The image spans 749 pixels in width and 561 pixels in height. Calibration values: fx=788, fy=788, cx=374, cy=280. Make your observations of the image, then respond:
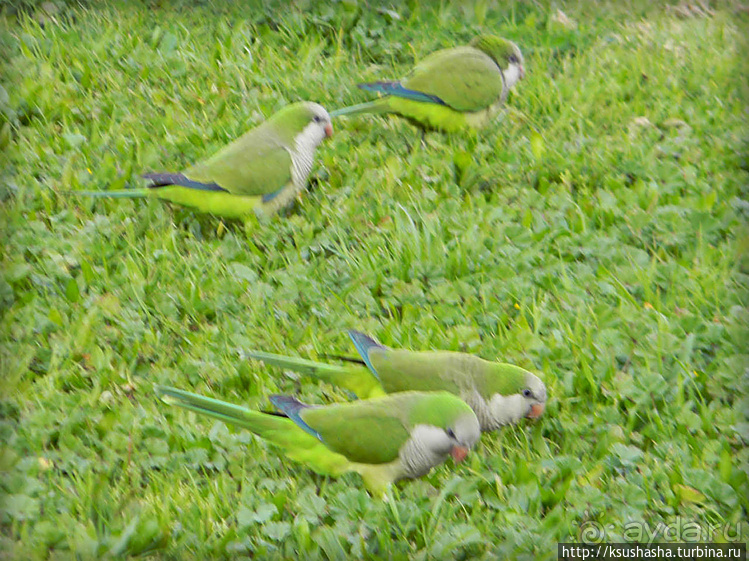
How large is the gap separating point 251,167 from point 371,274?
0.82m

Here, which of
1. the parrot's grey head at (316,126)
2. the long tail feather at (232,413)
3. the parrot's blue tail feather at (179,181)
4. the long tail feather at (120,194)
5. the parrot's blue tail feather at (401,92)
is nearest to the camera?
the long tail feather at (232,413)

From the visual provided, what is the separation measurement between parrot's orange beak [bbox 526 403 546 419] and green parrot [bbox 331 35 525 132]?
2045 millimetres

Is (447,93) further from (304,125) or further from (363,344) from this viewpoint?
(363,344)

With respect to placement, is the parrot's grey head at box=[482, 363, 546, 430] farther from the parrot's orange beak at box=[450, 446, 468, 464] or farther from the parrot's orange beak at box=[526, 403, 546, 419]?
the parrot's orange beak at box=[450, 446, 468, 464]

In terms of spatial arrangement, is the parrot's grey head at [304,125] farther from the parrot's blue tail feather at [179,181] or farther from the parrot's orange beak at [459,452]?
the parrot's orange beak at [459,452]

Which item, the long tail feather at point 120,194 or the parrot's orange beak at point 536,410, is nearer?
the parrot's orange beak at point 536,410

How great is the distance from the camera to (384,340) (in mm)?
3275

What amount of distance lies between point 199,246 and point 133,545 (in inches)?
63.6

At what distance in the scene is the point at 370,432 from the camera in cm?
268

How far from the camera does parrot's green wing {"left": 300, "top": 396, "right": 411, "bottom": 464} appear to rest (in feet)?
8.72

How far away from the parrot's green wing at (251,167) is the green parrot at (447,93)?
1.90 ft

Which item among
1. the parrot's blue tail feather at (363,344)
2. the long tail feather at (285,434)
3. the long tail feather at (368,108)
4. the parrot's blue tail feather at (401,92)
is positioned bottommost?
the long tail feather at (285,434)

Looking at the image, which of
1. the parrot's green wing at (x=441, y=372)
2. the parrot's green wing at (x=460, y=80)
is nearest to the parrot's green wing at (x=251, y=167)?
the parrot's green wing at (x=460, y=80)

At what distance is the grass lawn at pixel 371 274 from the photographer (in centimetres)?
260
